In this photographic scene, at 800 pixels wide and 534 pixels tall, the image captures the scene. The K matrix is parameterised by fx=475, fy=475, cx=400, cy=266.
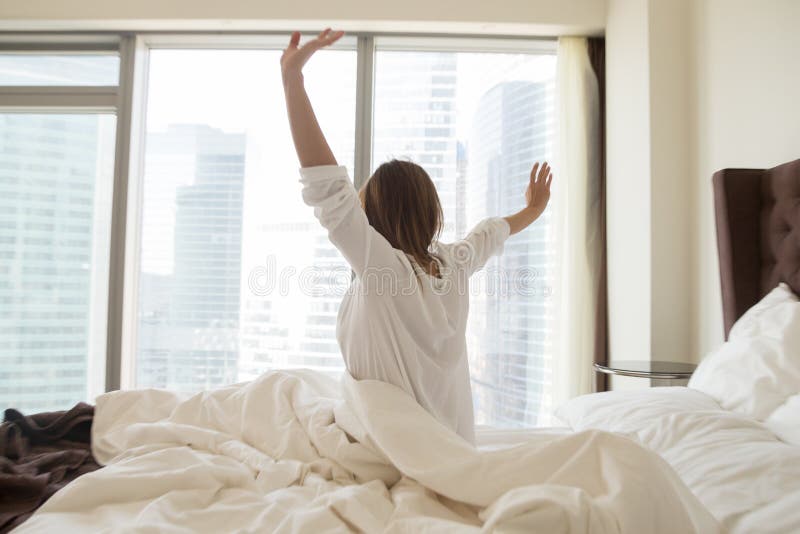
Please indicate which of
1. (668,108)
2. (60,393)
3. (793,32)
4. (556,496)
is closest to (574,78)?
(668,108)

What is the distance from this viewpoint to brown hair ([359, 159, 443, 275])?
1184mm

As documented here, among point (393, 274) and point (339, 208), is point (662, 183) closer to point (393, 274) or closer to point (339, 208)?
point (393, 274)

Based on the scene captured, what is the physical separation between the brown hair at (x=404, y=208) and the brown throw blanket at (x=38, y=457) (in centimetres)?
90

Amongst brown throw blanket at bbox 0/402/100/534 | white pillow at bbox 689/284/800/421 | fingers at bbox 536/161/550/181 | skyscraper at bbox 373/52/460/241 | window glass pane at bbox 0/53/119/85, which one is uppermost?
window glass pane at bbox 0/53/119/85

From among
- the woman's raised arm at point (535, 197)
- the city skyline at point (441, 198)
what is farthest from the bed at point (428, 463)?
the city skyline at point (441, 198)

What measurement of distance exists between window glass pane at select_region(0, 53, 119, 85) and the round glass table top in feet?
11.4

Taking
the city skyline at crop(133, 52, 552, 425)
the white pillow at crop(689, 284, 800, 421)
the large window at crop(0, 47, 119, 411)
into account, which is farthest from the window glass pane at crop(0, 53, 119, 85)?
the white pillow at crop(689, 284, 800, 421)

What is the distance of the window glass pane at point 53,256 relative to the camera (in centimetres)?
317

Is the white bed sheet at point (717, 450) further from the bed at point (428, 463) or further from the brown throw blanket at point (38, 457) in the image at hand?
the brown throw blanket at point (38, 457)

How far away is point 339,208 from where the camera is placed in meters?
0.95

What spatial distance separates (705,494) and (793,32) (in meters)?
1.65

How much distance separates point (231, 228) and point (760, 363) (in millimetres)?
2863

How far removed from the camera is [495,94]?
3109 millimetres

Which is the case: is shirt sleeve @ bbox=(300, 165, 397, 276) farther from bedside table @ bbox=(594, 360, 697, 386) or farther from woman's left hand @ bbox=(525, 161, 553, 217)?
bedside table @ bbox=(594, 360, 697, 386)
